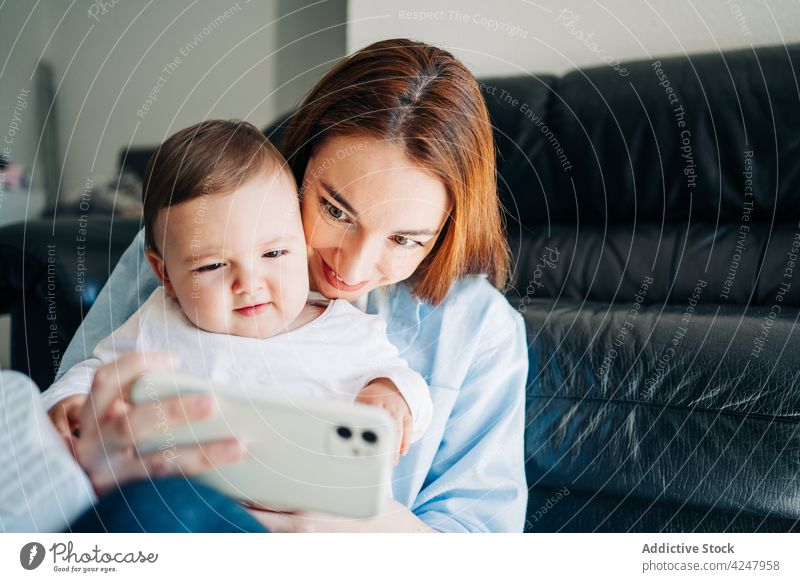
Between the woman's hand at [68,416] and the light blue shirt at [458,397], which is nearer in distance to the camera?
the woman's hand at [68,416]

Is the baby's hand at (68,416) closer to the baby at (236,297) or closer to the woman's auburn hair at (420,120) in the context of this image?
the baby at (236,297)

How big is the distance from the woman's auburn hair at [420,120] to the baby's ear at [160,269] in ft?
0.43

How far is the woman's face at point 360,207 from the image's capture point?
52 cm

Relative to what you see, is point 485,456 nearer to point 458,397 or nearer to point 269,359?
point 458,397

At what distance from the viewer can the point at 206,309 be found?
0.51 metres

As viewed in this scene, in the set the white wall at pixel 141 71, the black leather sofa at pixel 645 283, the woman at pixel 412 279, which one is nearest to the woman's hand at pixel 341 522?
the woman at pixel 412 279

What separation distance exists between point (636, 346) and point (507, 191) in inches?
8.9

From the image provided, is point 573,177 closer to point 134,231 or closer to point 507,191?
point 507,191

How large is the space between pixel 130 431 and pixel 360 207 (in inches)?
10.1

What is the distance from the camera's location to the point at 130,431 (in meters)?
0.49

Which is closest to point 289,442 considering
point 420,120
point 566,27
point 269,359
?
point 269,359
